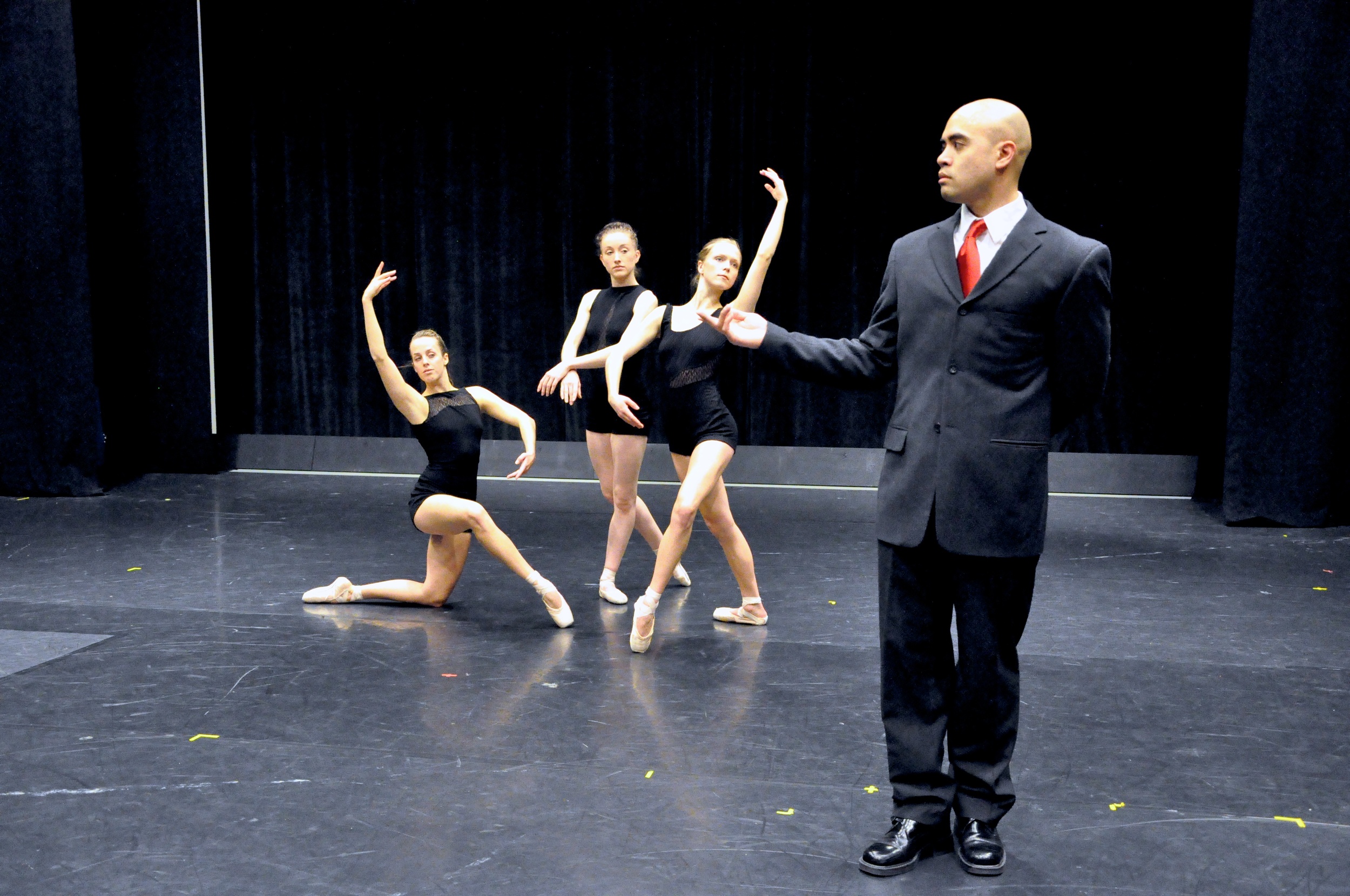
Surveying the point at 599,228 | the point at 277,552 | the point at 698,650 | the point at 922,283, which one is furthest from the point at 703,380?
the point at 599,228

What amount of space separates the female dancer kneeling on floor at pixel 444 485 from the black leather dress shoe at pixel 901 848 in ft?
6.60

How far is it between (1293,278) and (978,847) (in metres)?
4.89

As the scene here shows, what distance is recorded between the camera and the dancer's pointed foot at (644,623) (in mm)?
3928

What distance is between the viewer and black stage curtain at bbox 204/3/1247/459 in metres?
7.20

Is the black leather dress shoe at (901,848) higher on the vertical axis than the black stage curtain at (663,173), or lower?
lower

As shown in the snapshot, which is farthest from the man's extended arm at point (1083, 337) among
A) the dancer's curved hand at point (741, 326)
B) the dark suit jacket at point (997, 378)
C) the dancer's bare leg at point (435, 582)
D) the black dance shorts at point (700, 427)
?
the dancer's bare leg at point (435, 582)

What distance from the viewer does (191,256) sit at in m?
8.04

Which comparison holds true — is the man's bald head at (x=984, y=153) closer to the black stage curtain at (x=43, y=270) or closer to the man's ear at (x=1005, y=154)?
the man's ear at (x=1005, y=154)

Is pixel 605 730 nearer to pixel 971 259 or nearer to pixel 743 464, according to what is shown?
pixel 971 259

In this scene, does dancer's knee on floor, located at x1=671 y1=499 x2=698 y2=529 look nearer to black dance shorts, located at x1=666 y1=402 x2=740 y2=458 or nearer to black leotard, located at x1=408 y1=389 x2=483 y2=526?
black dance shorts, located at x1=666 y1=402 x2=740 y2=458

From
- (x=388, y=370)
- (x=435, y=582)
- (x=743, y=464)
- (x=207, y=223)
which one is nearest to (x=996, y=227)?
(x=388, y=370)

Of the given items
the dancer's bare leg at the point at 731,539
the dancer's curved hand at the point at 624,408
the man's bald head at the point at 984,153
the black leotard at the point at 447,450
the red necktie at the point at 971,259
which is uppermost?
the man's bald head at the point at 984,153

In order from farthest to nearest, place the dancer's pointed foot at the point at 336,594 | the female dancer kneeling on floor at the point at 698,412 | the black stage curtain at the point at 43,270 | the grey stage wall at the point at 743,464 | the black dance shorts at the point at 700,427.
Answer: the grey stage wall at the point at 743,464
the black stage curtain at the point at 43,270
the dancer's pointed foot at the point at 336,594
the black dance shorts at the point at 700,427
the female dancer kneeling on floor at the point at 698,412

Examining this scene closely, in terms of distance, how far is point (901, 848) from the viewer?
2.40 metres
